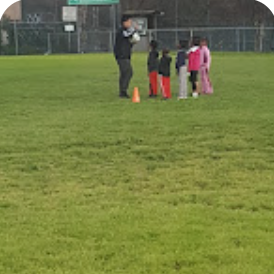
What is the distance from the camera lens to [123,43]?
14.9 metres

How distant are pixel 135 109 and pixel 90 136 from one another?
3370 mm

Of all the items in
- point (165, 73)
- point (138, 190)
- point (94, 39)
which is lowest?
point (138, 190)

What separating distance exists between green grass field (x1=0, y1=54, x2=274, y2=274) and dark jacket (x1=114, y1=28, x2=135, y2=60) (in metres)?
2.37

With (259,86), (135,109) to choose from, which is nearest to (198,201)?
(135,109)

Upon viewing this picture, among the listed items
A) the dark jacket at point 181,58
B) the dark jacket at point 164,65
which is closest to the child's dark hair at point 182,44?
the dark jacket at point 181,58

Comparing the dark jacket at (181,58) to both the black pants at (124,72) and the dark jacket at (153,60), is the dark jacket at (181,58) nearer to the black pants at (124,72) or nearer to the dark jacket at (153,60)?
the dark jacket at (153,60)

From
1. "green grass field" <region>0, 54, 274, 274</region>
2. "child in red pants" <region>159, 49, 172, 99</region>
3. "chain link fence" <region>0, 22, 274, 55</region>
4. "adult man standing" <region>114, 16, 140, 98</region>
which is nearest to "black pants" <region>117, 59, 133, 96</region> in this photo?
"adult man standing" <region>114, 16, 140, 98</region>

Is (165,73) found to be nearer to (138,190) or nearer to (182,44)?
(182,44)

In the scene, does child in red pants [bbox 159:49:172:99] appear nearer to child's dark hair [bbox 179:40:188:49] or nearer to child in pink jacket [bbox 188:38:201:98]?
child's dark hair [bbox 179:40:188:49]

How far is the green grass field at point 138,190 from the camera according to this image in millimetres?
4344

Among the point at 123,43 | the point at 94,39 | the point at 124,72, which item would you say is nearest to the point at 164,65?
the point at 124,72

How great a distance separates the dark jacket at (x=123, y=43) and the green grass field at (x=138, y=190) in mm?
2366

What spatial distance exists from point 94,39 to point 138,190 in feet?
160

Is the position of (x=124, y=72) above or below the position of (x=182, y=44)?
below
